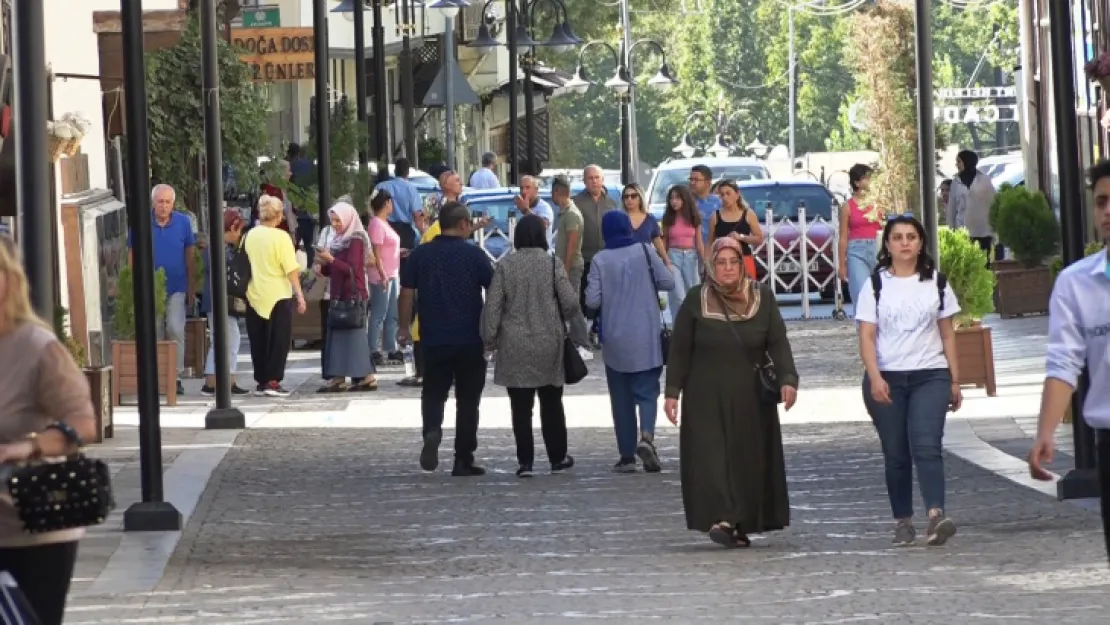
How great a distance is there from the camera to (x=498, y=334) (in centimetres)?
1667

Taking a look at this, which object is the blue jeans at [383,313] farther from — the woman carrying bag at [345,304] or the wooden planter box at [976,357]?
the wooden planter box at [976,357]

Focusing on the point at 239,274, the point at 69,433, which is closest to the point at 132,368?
the point at 239,274

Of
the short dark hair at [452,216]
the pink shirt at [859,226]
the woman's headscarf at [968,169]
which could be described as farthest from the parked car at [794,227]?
the short dark hair at [452,216]

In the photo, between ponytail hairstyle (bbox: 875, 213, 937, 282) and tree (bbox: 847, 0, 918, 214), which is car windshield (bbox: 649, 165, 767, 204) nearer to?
tree (bbox: 847, 0, 918, 214)

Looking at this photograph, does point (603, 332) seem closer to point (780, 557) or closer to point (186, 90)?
point (780, 557)

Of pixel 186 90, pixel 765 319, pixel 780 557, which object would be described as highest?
pixel 186 90

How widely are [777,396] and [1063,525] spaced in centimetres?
145

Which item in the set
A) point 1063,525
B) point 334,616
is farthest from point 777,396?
point 334,616

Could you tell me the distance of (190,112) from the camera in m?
31.8

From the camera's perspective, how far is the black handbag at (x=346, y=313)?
2291 cm


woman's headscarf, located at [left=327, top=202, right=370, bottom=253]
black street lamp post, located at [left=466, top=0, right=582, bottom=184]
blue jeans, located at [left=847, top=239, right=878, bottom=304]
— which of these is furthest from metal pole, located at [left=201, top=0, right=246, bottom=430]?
black street lamp post, located at [left=466, top=0, right=582, bottom=184]

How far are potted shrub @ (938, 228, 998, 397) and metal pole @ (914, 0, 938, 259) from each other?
1805 mm

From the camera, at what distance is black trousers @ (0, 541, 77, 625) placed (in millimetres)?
7355

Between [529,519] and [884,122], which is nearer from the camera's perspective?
[529,519]
